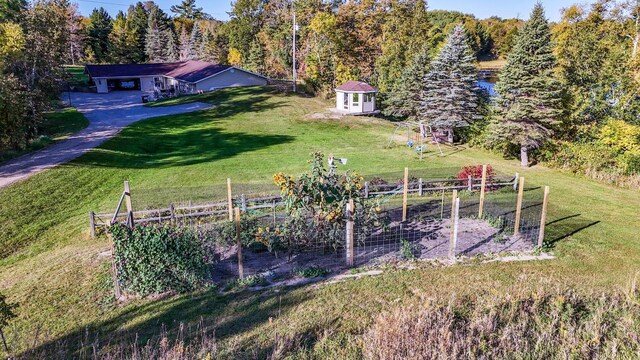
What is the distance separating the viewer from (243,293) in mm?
7574

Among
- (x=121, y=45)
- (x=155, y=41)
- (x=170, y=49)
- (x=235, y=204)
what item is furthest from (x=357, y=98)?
(x=121, y=45)

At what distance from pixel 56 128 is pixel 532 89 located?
26834 mm

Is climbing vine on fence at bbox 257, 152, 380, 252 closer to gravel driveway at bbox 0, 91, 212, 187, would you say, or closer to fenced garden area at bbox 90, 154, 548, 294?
fenced garden area at bbox 90, 154, 548, 294

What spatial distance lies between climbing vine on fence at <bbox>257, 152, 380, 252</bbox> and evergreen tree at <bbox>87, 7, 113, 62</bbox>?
230 feet

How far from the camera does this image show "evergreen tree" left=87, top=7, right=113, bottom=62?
224 ft

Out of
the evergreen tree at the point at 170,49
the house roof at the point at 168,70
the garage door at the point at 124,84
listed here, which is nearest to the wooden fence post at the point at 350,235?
the house roof at the point at 168,70

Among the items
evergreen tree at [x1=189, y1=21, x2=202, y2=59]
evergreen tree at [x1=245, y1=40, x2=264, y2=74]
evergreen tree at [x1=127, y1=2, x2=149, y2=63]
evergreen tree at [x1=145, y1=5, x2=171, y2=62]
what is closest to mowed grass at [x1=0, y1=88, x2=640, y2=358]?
evergreen tree at [x1=245, y1=40, x2=264, y2=74]

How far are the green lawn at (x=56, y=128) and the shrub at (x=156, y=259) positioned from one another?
14.5 meters

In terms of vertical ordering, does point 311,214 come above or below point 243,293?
above

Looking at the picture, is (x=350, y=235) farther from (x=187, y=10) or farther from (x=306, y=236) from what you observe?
(x=187, y=10)

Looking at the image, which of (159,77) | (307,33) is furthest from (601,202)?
(159,77)

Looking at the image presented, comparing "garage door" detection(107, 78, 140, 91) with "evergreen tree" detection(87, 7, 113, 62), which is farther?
"evergreen tree" detection(87, 7, 113, 62)

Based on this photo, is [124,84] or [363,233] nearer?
[363,233]

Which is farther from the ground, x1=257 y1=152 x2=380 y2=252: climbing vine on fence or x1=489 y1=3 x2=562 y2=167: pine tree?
x1=489 y1=3 x2=562 y2=167: pine tree
